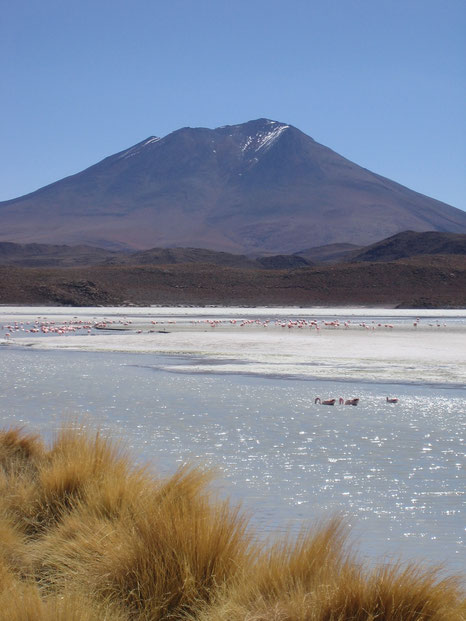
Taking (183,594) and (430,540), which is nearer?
(183,594)

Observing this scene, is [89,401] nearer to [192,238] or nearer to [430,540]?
[430,540]

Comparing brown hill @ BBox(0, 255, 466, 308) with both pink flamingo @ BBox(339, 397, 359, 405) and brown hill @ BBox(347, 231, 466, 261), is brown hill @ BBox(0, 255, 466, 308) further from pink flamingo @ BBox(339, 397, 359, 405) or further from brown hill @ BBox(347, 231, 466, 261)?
pink flamingo @ BBox(339, 397, 359, 405)

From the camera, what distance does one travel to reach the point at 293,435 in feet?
31.7

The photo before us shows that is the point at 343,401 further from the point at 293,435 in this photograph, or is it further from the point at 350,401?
the point at 293,435

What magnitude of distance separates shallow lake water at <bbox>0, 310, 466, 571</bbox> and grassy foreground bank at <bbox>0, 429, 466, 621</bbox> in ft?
3.87

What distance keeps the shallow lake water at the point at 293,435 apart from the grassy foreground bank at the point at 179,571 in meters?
1.18

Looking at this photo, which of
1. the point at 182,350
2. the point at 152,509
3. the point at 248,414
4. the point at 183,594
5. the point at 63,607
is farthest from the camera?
the point at 182,350

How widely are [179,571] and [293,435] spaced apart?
547 centimetres

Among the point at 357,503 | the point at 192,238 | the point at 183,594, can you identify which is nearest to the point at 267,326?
the point at 357,503

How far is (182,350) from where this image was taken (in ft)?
71.2

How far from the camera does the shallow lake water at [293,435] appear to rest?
20.7ft

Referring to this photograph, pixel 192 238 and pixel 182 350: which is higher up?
pixel 192 238

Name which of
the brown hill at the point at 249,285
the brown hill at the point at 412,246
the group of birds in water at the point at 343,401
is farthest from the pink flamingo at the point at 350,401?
the brown hill at the point at 412,246

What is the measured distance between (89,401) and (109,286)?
5177 cm
